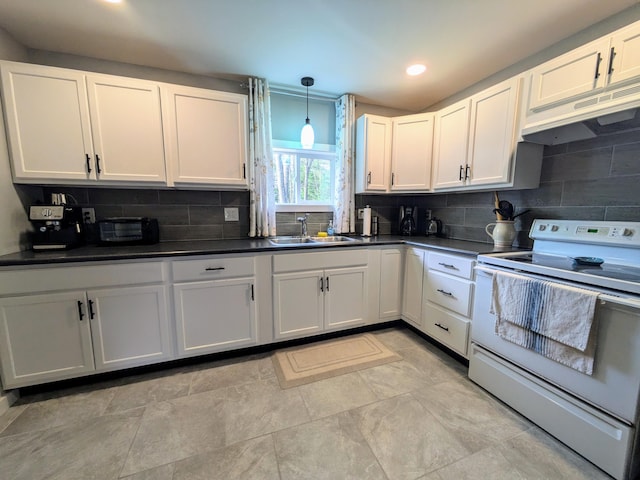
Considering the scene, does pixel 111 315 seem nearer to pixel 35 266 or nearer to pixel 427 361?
pixel 35 266

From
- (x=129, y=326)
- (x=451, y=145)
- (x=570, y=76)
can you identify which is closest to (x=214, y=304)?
(x=129, y=326)

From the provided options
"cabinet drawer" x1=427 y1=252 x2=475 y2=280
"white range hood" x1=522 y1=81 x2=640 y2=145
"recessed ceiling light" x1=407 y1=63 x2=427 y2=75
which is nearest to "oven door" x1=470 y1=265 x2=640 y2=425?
"cabinet drawer" x1=427 y1=252 x2=475 y2=280

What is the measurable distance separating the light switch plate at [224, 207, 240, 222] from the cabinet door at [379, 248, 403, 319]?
1491 mm

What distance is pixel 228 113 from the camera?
2199 mm

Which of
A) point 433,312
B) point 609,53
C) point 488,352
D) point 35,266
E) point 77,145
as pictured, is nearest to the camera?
point 609,53

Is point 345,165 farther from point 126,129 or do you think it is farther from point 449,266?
point 126,129

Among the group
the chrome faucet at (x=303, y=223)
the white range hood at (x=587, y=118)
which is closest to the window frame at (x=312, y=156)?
the chrome faucet at (x=303, y=223)

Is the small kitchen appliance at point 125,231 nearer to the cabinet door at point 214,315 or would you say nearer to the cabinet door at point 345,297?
the cabinet door at point 214,315

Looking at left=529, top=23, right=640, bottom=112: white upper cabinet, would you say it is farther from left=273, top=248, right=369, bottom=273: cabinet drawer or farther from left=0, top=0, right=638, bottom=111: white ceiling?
left=273, top=248, right=369, bottom=273: cabinet drawer

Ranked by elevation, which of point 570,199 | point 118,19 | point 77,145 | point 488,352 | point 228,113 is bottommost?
point 488,352

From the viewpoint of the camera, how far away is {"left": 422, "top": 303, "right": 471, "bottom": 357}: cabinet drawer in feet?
6.54

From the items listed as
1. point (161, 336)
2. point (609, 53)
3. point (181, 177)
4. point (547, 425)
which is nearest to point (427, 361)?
point (547, 425)

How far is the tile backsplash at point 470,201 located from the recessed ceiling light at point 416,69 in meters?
1.21

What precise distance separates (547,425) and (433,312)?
977 mm
